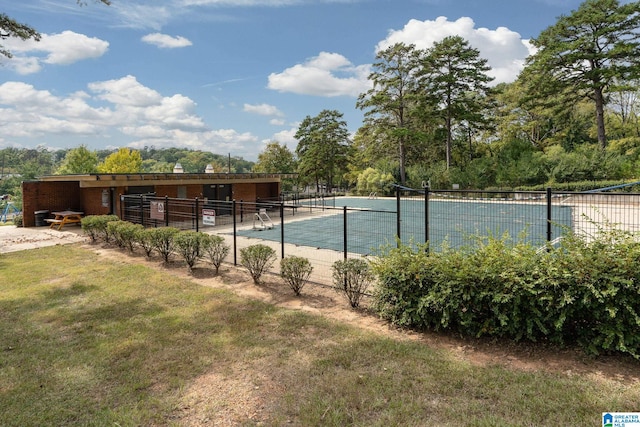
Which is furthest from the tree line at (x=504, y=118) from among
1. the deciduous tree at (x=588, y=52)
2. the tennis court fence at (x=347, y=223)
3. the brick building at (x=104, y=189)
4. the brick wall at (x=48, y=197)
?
the brick wall at (x=48, y=197)

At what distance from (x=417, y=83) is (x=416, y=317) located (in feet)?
117

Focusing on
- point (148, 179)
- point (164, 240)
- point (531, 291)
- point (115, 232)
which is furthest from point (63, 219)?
point (531, 291)

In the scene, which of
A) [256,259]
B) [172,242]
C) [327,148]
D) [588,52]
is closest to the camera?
[256,259]

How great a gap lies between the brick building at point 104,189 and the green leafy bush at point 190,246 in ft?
29.3

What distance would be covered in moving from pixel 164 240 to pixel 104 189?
10227mm

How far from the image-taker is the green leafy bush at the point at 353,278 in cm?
522

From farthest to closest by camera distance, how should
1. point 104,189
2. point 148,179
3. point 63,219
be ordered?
point 104,189 → point 148,179 → point 63,219

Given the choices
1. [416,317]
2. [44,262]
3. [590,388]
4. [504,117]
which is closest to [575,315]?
[590,388]

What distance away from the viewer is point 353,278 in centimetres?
529

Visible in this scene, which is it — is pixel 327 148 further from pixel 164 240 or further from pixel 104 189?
pixel 164 240

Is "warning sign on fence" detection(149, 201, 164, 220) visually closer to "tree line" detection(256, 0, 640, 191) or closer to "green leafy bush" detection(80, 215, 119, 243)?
"green leafy bush" detection(80, 215, 119, 243)

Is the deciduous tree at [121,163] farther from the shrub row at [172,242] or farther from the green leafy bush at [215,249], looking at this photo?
the green leafy bush at [215,249]

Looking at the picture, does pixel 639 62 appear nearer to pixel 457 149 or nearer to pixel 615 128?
pixel 615 128

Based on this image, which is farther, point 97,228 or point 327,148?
point 327,148
